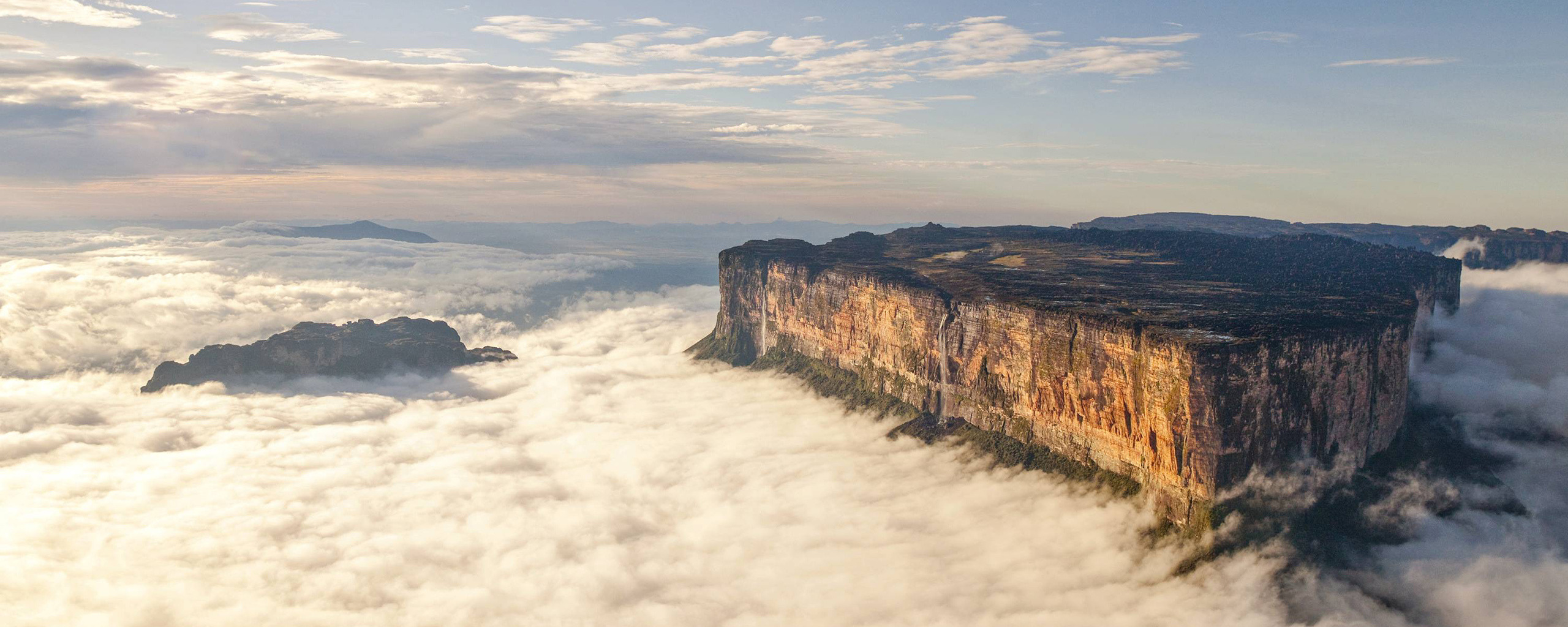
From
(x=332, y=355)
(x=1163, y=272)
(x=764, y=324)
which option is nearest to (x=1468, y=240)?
(x=1163, y=272)

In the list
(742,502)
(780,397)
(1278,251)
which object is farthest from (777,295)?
(1278,251)

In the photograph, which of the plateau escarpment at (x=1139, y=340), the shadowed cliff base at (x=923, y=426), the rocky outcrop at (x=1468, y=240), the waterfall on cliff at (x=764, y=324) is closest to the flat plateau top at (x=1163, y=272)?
the plateau escarpment at (x=1139, y=340)

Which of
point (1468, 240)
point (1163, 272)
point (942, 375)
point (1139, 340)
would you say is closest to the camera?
point (1139, 340)

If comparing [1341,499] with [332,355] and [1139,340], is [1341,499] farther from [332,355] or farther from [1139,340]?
[332,355]

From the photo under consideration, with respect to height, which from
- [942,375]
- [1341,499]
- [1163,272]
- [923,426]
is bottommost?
[923,426]

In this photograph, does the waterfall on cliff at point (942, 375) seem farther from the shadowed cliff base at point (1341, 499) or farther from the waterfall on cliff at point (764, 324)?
the waterfall on cliff at point (764, 324)

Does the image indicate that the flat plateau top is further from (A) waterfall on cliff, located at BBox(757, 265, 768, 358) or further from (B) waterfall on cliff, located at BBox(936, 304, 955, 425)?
(B) waterfall on cliff, located at BBox(936, 304, 955, 425)
